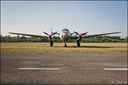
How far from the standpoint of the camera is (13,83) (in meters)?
3.09

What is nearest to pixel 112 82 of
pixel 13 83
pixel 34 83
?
pixel 34 83

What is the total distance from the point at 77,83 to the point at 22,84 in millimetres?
1793

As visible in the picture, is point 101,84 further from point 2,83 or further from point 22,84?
point 2,83

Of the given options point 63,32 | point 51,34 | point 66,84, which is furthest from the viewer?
point 51,34

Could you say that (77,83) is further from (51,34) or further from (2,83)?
(51,34)

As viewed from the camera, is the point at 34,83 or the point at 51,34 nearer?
A: the point at 34,83

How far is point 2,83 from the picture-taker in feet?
10.1

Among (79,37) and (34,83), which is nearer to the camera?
(34,83)

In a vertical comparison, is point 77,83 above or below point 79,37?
below

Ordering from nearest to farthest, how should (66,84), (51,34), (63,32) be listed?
(66,84), (63,32), (51,34)

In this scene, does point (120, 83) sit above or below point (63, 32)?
below

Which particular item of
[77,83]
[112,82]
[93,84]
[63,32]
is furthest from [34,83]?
[63,32]

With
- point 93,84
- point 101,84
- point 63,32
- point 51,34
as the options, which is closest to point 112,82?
point 101,84

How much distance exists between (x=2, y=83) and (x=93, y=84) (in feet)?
9.78
